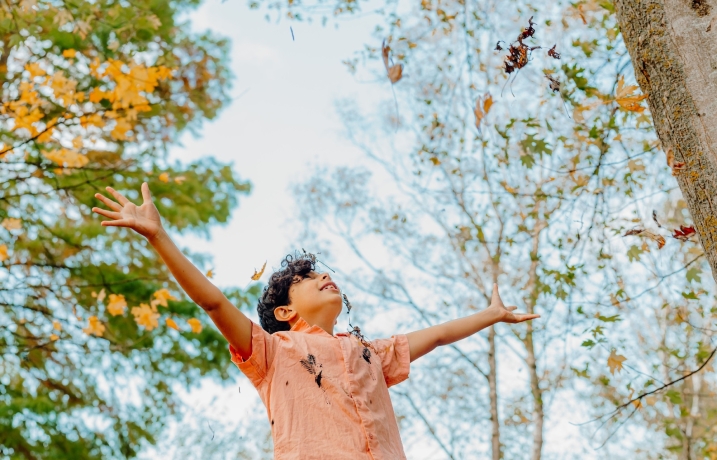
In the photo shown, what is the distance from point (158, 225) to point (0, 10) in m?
2.92

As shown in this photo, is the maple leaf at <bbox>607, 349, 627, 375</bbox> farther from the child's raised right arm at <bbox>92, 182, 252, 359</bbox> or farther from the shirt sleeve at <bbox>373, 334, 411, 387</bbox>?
the child's raised right arm at <bbox>92, 182, 252, 359</bbox>

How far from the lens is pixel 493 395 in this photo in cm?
634

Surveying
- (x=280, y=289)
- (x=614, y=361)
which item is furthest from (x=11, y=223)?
(x=614, y=361)

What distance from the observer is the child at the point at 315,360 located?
1856 millimetres

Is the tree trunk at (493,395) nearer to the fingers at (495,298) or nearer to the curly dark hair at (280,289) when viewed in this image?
the fingers at (495,298)

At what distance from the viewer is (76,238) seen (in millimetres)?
5902

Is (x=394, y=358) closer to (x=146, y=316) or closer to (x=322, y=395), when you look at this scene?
(x=322, y=395)

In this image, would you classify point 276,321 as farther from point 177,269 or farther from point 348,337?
point 177,269

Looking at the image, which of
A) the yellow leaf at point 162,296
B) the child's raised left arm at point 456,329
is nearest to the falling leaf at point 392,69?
the child's raised left arm at point 456,329

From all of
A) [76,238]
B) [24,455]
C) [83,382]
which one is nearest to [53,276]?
[76,238]

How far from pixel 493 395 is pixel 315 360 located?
4601 mm

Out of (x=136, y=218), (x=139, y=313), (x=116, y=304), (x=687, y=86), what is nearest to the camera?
(x=687, y=86)

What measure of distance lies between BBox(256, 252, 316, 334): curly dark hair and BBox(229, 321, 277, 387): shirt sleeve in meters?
0.45

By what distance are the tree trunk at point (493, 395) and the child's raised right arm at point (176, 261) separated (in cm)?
437
